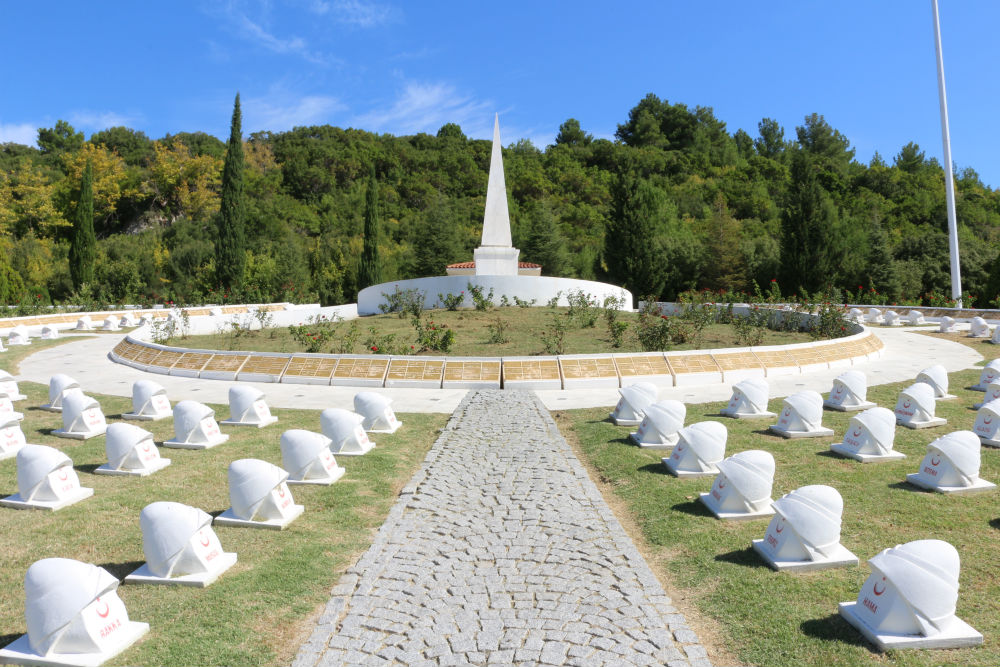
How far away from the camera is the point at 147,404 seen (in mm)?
9133

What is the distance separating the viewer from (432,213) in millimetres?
39344

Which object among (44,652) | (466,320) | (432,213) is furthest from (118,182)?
(44,652)

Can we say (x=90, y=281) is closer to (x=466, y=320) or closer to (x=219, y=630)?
(x=466, y=320)

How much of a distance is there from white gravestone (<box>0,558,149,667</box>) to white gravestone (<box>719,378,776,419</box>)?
7.84 meters

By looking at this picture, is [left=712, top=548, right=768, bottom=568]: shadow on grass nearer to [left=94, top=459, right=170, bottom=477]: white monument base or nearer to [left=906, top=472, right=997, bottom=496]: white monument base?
[left=906, top=472, right=997, bottom=496]: white monument base

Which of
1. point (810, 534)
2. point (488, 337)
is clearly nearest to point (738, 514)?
point (810, 534)

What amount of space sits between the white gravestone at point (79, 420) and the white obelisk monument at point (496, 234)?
17685mm

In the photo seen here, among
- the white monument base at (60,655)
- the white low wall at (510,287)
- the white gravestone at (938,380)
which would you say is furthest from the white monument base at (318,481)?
the white low wall at (510,287)

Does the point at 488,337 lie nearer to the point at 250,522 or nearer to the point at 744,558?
the point at 250,522

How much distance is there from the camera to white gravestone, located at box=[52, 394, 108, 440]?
26.9 feet

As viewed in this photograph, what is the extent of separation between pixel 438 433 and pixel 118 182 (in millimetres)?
54441

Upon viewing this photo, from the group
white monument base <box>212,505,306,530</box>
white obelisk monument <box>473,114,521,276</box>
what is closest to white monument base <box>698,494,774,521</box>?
white monument base <box>212,505,306,530</box>

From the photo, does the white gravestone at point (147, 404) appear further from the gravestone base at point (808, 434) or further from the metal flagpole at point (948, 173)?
the metal flagpole at point (948, 173)

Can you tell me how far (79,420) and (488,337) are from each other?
31.1 feet
